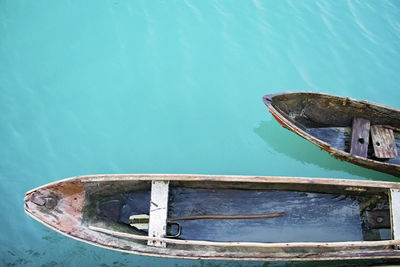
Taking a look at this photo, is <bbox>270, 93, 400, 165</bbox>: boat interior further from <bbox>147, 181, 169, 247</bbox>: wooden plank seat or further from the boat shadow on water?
<bbox>147, 181, 169, 247</bbox>: wooden plank seat

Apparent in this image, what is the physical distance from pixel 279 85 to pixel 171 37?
2614 millimetres

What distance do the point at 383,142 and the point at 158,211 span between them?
4.03 meters

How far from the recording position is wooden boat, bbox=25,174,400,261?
14.3 feet

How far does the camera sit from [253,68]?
7.38m

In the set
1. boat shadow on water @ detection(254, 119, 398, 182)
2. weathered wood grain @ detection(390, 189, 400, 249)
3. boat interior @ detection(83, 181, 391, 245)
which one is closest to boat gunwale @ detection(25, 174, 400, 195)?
boat interior @ detection(83, 181, 391, 245)

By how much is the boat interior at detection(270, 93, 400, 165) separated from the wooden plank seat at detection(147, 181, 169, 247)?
93.4 inches

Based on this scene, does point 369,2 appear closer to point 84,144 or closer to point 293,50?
point 293,50

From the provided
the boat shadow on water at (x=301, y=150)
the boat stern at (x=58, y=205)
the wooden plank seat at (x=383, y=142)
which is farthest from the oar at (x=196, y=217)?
the wooden plank seat at (x=383, y=142)

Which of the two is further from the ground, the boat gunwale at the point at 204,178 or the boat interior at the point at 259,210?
the boat gunwale at the point at 204,178

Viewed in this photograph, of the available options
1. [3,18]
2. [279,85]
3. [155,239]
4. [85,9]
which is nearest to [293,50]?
[279,85]

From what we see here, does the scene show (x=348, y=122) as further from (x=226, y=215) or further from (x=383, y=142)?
(x=226, y=215)

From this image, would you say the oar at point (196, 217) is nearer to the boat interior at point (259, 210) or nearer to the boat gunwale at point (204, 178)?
the boat interior at point (259, 210)

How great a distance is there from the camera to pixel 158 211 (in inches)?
182

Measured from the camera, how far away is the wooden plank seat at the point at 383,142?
5.79 m
